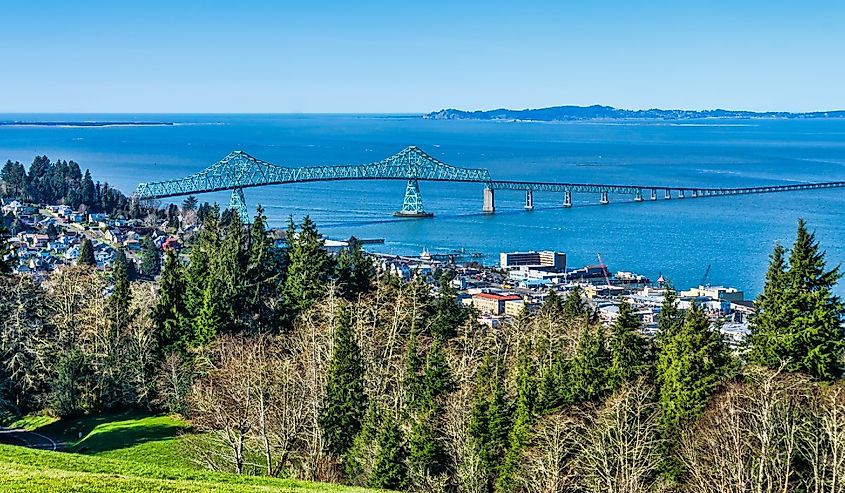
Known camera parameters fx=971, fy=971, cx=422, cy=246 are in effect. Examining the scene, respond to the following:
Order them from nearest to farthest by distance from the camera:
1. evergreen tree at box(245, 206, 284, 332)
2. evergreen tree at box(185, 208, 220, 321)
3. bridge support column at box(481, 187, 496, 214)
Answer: evergreen tree at box(185, 208, 220, 321) → evergreen tree at box(245, 206, 284, 332) → bridge support column at box(481, 187, 496, 214)

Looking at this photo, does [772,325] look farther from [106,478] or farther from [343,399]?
[106,478]

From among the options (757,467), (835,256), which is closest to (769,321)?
(757,467)

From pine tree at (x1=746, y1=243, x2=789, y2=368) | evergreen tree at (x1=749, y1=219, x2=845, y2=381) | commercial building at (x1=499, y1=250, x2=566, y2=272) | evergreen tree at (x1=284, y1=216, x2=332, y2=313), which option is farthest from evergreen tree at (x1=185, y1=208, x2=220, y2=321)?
commercial building at (x1=499, y1=250, x2=566, y2=272)

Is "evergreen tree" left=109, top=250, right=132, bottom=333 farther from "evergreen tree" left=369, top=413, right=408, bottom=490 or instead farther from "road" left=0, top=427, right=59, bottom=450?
"evergreen tree" left=369, top=413, right=408, bottom=490

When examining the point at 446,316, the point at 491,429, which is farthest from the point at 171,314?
the point at 491,429

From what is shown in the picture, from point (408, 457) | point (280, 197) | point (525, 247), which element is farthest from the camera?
point (280, 197)

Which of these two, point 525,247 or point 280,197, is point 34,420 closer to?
point 525,247
